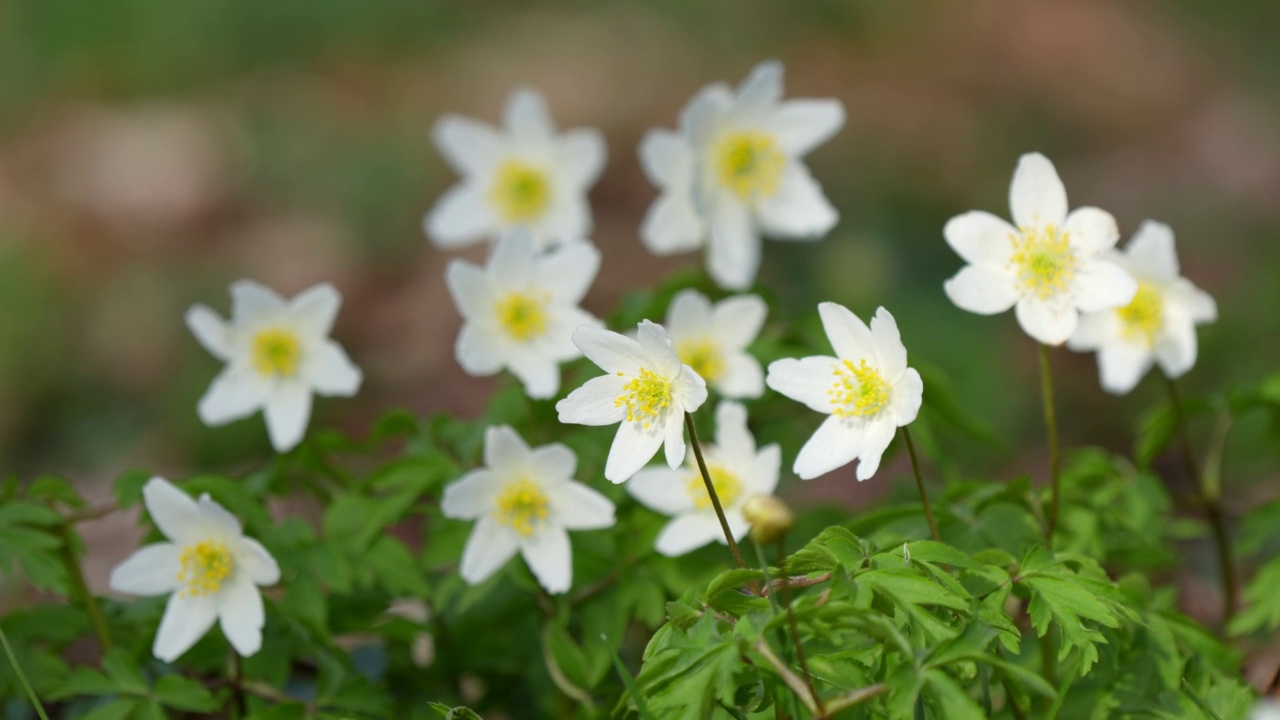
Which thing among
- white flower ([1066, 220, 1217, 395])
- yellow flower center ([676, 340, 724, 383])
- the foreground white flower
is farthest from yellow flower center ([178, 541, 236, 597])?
white flower ([1066, 220, 1217, 395])

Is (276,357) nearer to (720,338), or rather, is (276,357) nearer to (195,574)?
(195,574)

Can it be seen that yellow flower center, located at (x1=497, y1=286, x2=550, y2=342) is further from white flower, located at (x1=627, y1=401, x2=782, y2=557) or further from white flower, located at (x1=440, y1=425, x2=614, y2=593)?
white flower, located at (x1=627, y1=401, x2=782, y2=557)

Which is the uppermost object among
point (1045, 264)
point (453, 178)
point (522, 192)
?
point (1045, 264)

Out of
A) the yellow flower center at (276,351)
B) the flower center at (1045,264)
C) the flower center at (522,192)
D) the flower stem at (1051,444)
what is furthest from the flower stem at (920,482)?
the flower center at (522,192)

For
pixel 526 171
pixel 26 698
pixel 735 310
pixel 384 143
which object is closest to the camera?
pixel 26 698

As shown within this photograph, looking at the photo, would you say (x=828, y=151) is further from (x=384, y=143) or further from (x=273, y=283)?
(x=273, y=283)

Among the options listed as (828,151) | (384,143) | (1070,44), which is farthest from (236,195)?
(1070,44)

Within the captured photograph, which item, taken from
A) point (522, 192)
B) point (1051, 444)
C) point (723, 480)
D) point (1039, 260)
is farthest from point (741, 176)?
point (1051, 444)
